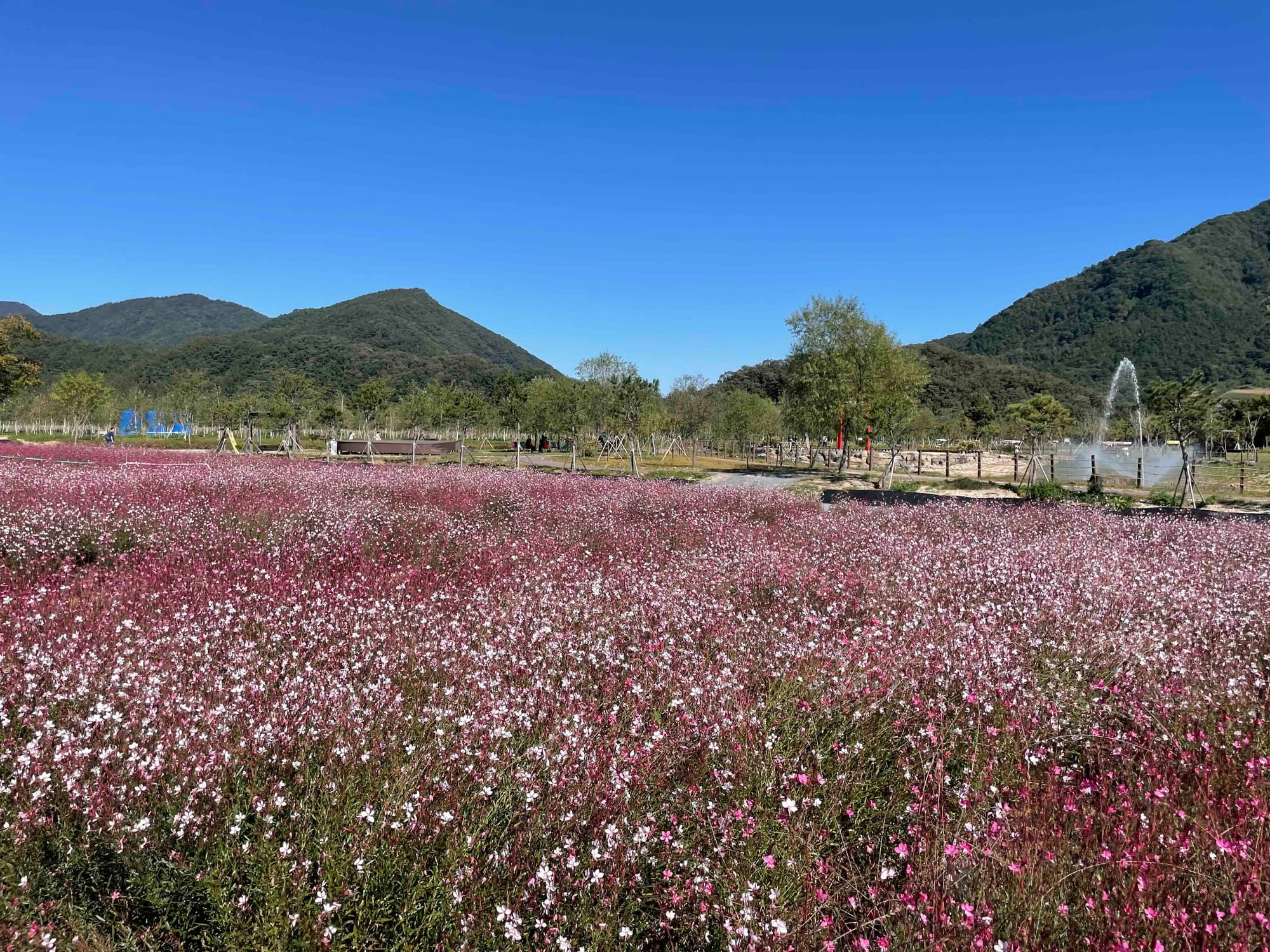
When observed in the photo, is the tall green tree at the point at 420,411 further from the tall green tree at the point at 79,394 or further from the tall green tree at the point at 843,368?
the tall green tree at the point at 843,368

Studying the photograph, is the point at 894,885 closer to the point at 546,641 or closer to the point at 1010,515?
the point at 546,641

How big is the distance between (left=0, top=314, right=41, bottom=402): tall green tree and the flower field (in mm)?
43698

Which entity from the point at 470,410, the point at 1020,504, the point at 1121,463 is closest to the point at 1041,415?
the point at 1121,463

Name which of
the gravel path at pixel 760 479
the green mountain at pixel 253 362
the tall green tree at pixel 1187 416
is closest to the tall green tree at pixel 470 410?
the gravel path at pixel 760 479

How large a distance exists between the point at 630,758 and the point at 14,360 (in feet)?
169

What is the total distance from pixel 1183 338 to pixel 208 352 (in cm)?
24901

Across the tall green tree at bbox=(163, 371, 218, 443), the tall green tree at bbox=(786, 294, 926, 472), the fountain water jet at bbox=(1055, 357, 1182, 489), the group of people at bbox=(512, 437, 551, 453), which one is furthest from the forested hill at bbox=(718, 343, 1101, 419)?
the tall green tree at bbox=(163, 371, 218, 443)

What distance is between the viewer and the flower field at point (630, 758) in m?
2.29

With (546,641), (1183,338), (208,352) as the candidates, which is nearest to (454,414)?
(546,641)

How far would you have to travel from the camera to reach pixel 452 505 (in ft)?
38.1

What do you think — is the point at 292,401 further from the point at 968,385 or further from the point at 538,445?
the point at 968,385

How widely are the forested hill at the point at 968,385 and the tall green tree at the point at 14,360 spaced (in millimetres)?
96404

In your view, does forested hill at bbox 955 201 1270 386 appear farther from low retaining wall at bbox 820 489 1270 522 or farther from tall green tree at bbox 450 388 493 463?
low retaining wall at bbox 820 489 1270 522

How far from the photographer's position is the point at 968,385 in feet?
413
